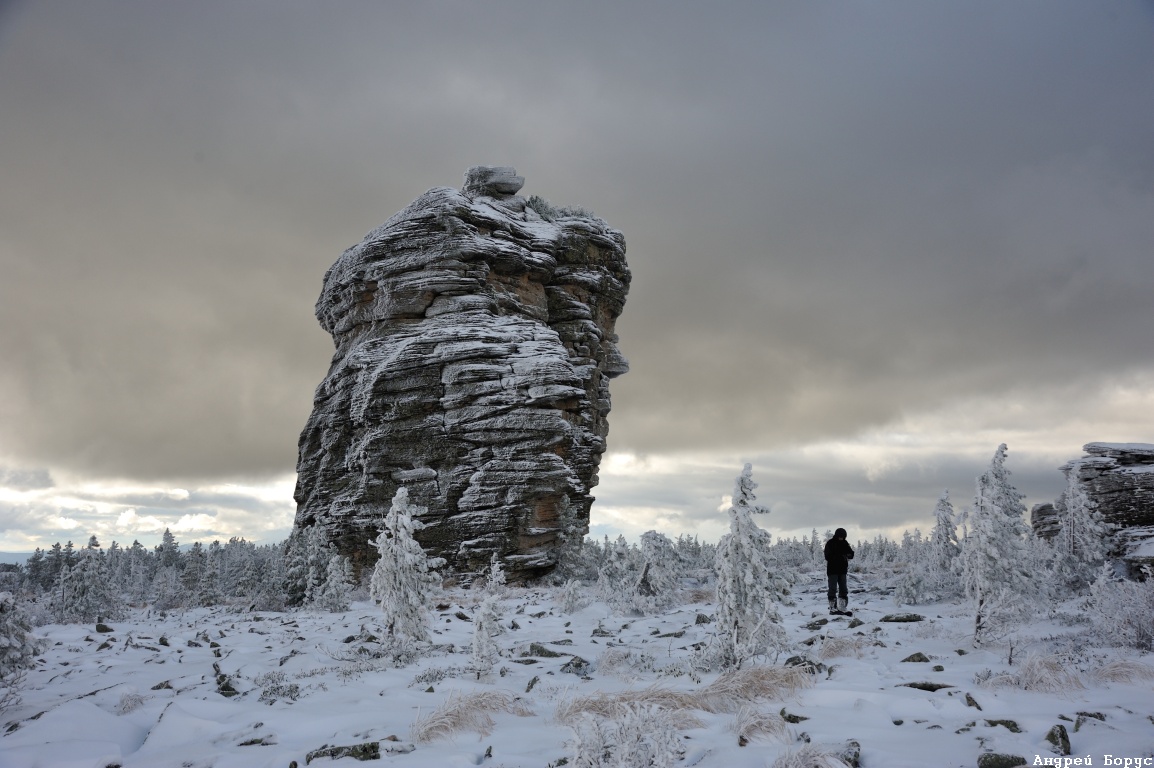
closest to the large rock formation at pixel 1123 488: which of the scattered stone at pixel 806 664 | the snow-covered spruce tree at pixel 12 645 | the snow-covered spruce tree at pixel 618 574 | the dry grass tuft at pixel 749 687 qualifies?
the snow-covered spruce tree at pixel 618 574

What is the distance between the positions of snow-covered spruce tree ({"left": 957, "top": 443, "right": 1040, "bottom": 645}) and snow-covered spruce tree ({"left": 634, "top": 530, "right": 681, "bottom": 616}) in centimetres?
884

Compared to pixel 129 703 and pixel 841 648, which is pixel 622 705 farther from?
pixel 129 703

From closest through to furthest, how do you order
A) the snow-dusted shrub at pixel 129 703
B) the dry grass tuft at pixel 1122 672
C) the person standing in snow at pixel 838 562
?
1. the dry grass tuft at pixel 1122 672
2. the snow-dusted shrub at pixel 129 703
3. the person standing in snow at pixel 838 562

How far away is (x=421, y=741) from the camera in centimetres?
726

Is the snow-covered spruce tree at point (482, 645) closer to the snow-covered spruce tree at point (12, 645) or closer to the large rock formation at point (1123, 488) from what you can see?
the snow-covered spruce tree at point (12, 645)

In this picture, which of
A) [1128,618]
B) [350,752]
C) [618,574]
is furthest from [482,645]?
[618,574]

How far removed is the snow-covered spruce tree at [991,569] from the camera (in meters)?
10.9

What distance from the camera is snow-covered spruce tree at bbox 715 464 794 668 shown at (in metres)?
10.2

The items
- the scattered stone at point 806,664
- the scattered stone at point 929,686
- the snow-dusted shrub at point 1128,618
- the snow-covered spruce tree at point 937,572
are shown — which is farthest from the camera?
the snow-covered spruce tree at point 937,572

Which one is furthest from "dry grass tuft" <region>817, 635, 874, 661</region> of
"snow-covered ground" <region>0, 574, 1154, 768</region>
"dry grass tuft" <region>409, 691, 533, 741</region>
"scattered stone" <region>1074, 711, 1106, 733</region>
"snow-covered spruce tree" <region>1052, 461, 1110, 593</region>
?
"snow-covered spruce tree" <region>1052, 461, 1110, 593</region>

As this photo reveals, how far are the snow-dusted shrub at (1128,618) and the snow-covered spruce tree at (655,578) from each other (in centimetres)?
1044

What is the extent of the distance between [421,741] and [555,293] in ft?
118

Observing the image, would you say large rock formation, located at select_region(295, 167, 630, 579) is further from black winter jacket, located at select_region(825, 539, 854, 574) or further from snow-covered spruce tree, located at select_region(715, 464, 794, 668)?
snow-covered spruce tree, located at select_region(715, 464, 794, 668)

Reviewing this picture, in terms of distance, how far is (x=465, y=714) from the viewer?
25.5 ft
